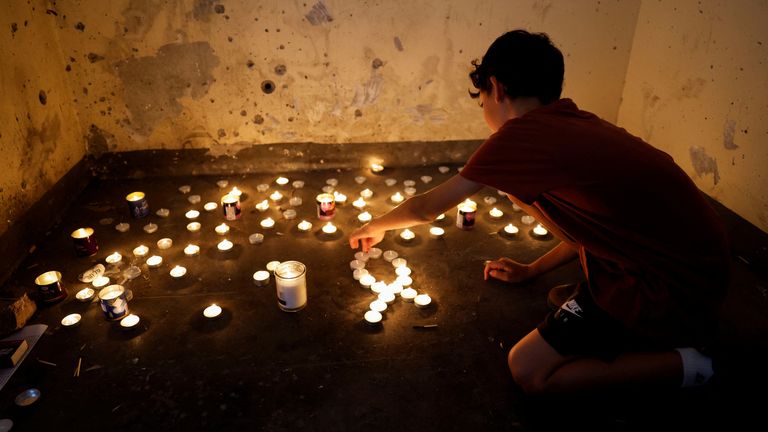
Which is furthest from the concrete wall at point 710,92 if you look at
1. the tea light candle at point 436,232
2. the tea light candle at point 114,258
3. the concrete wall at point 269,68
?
the tea light candle at point 114,258

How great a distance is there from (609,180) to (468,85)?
74.6 inches

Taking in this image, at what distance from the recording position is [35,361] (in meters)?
1.80

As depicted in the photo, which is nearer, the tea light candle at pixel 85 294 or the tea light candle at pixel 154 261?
the tea light candle at pixel 85 294

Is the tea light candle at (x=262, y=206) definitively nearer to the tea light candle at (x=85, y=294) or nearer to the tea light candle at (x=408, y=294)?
the tea light candle at (x=85, y=294)

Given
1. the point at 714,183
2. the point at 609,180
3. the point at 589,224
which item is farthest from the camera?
the point at 714,183

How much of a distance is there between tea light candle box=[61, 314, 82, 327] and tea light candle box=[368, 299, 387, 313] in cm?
114

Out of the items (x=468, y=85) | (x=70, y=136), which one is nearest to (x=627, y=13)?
(x=468, y=85)

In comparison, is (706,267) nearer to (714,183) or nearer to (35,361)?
(714,183)

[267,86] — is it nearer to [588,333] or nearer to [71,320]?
[71,320]

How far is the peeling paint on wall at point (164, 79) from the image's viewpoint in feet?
9.53

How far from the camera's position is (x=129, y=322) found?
195cm

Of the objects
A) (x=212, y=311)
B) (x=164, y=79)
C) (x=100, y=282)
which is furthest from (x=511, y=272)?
(x=164, y=79)

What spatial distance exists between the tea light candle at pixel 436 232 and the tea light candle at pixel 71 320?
1593mm

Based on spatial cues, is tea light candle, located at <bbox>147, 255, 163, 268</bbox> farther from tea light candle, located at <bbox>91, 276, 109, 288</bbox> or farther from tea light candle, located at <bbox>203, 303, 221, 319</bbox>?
tea light candle, located at <bbox>203, 303, 221, 319</bbox>
